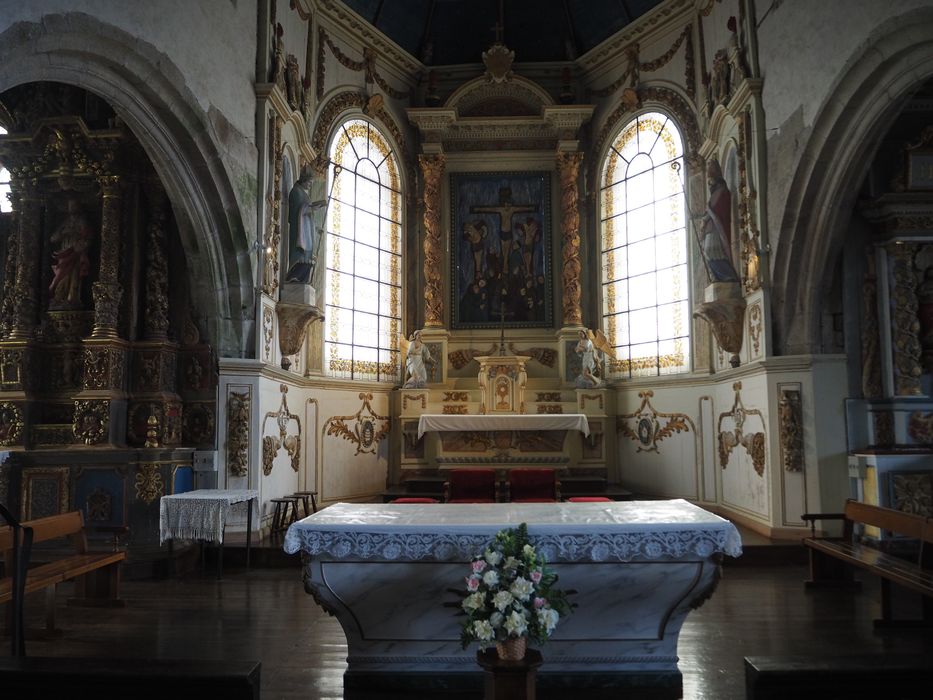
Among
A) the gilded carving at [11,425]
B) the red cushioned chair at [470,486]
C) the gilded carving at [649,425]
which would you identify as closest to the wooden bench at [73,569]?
the gilded carving at [11,425]

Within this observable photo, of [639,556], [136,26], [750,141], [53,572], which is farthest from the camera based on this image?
[750,141]

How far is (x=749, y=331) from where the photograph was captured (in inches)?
335

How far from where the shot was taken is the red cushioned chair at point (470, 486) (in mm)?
8336

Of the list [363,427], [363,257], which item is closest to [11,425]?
[363,427]

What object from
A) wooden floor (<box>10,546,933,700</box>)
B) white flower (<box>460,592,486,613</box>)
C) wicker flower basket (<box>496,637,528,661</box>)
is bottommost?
wooden floor (<box>10,546,933,700</box>)

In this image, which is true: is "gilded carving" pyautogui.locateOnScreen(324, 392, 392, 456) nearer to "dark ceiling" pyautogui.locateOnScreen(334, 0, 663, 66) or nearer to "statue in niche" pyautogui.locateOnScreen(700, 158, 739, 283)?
"statue in niche" pyautogui.locateOnScreen(700, 158, 739, 283)

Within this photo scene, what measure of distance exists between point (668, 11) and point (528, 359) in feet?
17.7

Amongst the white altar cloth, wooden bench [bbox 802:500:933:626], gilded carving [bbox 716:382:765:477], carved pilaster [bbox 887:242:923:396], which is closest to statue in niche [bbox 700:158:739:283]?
gilded carving [bbox 716:382:765:477]

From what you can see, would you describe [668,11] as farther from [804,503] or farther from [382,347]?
[804,503]

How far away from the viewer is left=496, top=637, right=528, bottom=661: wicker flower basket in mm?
3150

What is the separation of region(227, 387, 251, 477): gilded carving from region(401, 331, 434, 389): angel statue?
3.78m

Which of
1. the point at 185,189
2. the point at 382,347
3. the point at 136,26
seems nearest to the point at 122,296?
the point at 185,189

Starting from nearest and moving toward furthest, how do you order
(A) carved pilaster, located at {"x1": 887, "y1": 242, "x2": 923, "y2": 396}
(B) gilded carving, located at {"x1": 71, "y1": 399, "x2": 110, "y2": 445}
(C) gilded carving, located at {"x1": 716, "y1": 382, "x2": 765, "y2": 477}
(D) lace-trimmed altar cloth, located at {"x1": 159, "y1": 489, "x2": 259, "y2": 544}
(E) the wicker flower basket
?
(E) the wicker flower basket
(D) lace-trimmed altar cloth, located at {"x1": 159, "y1": 489, "x2": 259, "y2": 544}
(B) gilded carving, located at {"x1": 71, "y1": 399, "x2": 110, "y2": 445}
(A) carved pilaster, located at {"x1": 887, "y1": 242, "x2": 923, "y2": 396}
(C) gilded carving, located at {"x1": 716, "y1": 382, "x2": 765, "y2": 477}

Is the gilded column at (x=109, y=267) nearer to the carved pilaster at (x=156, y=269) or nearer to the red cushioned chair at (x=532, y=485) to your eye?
the carved pilaster at (x=156, y=269)
